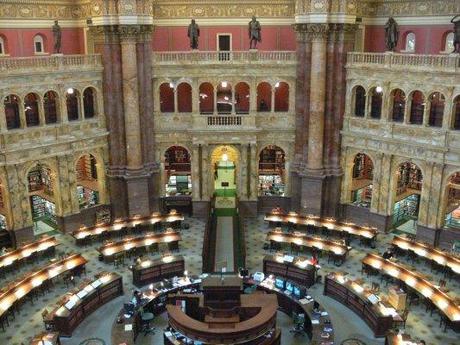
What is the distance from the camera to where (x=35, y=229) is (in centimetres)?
3284

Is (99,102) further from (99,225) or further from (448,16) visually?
(448,16)

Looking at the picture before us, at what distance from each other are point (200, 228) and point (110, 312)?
35.1 feet

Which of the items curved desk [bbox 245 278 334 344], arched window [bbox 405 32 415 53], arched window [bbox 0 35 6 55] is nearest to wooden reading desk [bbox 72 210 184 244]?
curved desk [bbox 245 278 334 344]

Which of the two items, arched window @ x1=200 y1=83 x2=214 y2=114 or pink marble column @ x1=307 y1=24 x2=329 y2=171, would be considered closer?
pink marble column @ x1=307 y1=24 x2=329 y2=171

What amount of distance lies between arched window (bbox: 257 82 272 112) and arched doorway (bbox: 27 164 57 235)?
14849 millimetres

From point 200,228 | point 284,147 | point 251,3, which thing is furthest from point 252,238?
point 251,3

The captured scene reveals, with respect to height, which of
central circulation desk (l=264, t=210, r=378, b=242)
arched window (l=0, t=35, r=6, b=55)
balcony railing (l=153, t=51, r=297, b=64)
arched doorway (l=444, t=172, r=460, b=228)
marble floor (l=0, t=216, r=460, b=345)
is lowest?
marble floor (l=0, t=216, r=460, b=345)

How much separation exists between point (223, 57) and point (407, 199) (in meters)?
15.3

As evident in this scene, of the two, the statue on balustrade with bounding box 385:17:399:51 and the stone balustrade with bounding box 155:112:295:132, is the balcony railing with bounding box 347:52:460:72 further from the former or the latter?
the stone balustrade with bounding box 155:112:295:132

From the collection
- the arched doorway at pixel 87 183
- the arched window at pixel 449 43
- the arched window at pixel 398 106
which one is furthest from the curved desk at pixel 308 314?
the arched window at pixel 449 43

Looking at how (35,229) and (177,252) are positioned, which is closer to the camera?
(177,252)

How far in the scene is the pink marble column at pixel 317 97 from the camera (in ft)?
103

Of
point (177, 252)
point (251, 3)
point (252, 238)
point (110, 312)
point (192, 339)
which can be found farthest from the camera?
point (251, 3)

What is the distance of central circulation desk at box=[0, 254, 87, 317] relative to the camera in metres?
22.9
